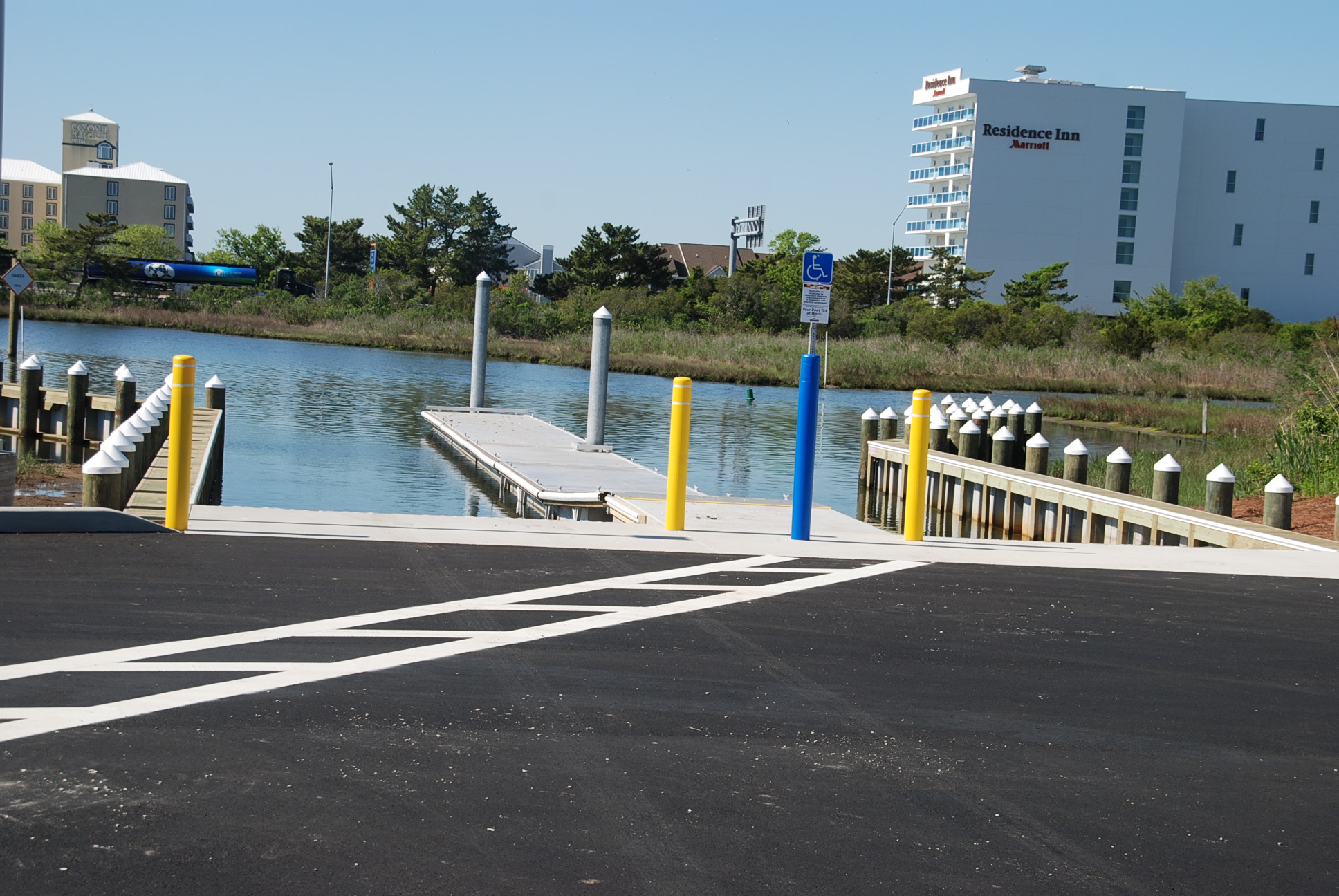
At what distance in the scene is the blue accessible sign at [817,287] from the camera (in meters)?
11.1

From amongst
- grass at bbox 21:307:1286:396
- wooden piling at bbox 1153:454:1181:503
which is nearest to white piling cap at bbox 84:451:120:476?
wooden piling at bbox 1153:454:1181:503

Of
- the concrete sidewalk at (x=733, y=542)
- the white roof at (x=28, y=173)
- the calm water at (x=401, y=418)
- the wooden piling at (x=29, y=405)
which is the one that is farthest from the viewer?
the white roof at (x=28, y=173)

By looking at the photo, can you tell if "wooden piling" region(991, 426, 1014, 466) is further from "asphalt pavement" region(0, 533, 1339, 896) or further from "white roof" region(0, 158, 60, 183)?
"white roof" region(0, 158, 60, 183)

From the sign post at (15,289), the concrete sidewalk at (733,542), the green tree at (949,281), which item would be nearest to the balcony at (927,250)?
the green tree at (949,281)

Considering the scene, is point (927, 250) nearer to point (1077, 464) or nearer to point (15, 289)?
point (15, 289)

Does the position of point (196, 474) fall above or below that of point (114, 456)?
below

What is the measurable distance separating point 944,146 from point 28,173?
4785 inches

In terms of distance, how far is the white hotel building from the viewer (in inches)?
3804

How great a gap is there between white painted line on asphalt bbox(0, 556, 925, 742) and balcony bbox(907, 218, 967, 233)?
93349 millimetres

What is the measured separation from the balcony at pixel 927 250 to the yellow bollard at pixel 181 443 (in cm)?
9072

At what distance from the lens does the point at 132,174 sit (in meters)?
139

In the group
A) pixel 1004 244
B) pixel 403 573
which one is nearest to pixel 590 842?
pixel 403 573

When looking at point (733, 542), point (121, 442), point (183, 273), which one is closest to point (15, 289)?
point (121, 442)

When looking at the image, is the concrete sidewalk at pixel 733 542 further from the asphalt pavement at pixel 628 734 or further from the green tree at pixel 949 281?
the green tree at pixel 949 281
